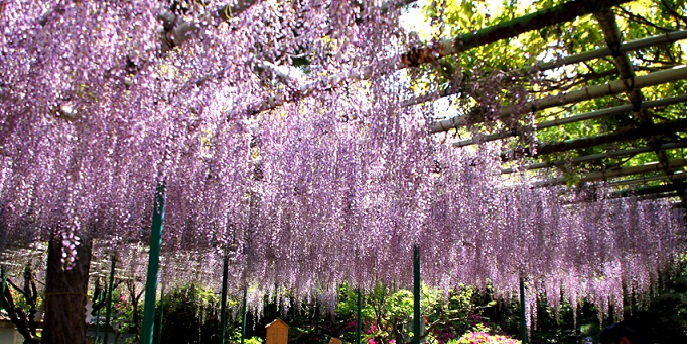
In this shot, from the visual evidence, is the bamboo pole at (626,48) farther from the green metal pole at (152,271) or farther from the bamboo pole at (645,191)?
the bamboo pole at (645,191)

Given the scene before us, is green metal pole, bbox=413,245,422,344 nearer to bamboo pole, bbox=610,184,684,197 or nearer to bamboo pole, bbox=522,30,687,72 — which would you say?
bamboo pole, bbox=522,30,687,72

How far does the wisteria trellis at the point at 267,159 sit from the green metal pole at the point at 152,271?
20 centimetres

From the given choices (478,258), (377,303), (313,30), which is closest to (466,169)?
(478,258)

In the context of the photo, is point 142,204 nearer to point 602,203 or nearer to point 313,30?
point 313,30

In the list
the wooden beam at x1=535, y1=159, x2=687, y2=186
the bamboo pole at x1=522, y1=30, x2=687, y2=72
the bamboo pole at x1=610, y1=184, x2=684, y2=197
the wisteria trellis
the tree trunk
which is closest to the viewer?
the wisteria trellis

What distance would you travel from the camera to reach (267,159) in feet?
19.3

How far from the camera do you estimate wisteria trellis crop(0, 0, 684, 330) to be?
3.46m

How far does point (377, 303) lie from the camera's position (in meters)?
12.7

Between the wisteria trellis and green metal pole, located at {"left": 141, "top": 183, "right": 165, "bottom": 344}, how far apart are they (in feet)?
0.65

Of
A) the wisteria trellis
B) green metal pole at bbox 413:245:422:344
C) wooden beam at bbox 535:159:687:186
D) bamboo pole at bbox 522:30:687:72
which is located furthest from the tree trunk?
wooden beam at bbox 535:159:687:186

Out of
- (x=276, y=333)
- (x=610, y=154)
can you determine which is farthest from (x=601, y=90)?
(x=276, y=333)

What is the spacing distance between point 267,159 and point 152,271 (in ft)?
6.49

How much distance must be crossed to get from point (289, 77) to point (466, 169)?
A: 3.31 m

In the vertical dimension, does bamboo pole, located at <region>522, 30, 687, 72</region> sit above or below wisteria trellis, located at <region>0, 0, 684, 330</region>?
above
